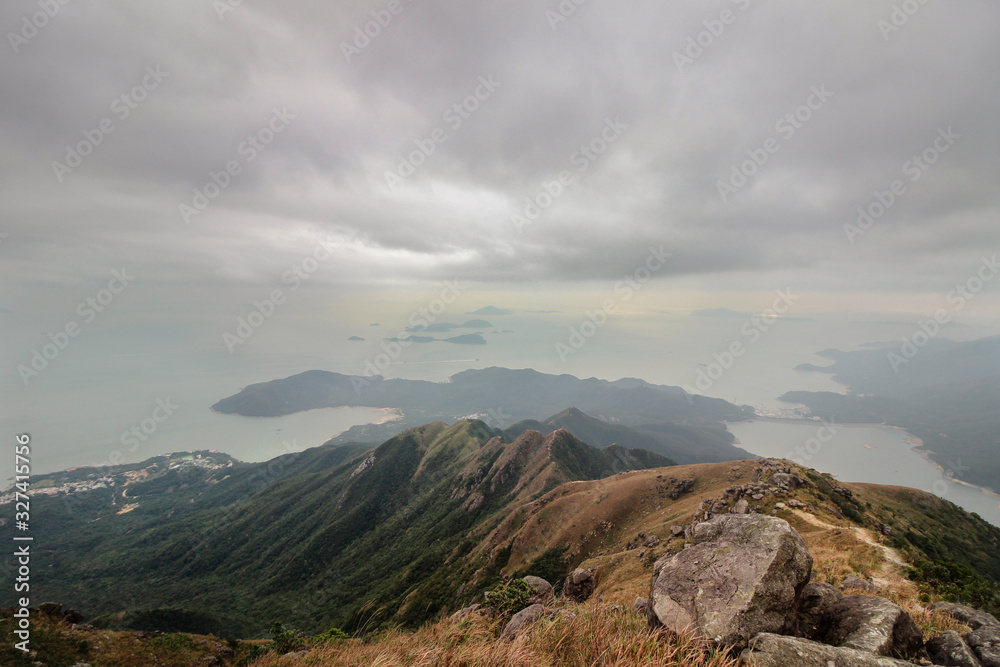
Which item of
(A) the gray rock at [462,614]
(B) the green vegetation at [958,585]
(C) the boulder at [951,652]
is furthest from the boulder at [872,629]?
(B) the green vegetation at [958,585]

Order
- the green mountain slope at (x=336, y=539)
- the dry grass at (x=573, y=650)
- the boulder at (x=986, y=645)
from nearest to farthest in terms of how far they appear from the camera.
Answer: the dry grass at (x=573, y=650), the boulder at (x=986, y=645), the green mountain slope at (x=336, y=539)

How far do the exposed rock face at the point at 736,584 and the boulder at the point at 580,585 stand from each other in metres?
13.2

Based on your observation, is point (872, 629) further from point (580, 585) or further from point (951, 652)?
point (580, 585)

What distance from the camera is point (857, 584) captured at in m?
13.0

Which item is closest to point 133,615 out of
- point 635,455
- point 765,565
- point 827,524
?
point 765,565

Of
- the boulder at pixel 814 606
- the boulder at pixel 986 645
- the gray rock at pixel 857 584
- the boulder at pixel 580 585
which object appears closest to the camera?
the boulder at pixel 986 645

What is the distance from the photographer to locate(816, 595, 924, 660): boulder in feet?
18.7

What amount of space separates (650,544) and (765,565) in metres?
28.7

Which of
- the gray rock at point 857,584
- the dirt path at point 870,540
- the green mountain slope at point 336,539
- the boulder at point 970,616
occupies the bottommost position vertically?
the green mountain slope at point 336,539

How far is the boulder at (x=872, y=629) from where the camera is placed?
5688mm

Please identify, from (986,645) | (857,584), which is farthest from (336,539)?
(986,645)

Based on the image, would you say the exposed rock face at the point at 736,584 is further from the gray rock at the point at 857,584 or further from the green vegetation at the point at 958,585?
the green vegetation at the point at 958,585

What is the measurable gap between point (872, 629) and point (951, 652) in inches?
81.3

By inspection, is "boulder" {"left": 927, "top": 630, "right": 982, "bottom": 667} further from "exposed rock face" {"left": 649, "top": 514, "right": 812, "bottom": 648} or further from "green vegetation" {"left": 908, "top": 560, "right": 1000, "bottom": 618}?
"green vegetation" {"left": 908, "top": 560, "right": 1000, "bottom": 618}
